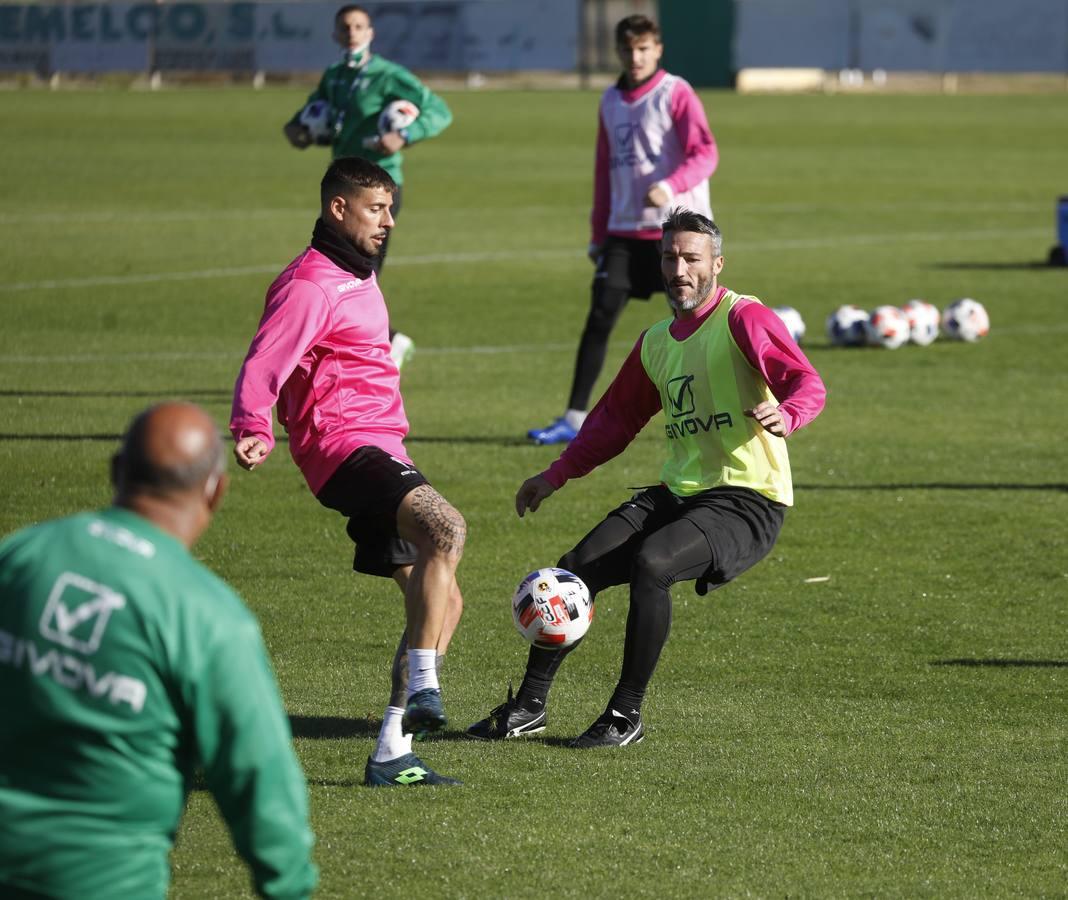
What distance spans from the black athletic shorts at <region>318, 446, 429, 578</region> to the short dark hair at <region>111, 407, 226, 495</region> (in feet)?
10.3

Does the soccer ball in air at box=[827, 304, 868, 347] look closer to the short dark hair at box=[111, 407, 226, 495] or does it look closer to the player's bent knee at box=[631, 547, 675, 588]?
the player's bent knee at box=[631, 547, 675, 588]

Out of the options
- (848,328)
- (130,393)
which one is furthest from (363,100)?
(848,328)

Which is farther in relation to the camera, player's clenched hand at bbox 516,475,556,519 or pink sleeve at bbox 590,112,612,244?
pink sleeve at bbox 590,112,612,244

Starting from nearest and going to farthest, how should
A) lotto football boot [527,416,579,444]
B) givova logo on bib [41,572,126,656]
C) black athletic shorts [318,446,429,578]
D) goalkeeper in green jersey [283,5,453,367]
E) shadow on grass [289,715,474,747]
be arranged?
1. givova logo on bib [41,572,126,656]
2. black athletic shorts [318,446,429,578]
3. shadow on grass [289,715,474,747]
4. lotto football boot [527,416,579,444]
5. goalkeeper in green jersey [283,5,453,367]

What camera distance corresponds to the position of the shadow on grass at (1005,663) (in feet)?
26.4

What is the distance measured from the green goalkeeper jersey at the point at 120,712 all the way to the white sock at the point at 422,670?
9.55 feet

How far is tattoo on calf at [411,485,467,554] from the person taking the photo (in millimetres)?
6496

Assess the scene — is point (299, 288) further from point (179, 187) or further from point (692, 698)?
point (179, 187)

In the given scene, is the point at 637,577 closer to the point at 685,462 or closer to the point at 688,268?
the point at 685,462

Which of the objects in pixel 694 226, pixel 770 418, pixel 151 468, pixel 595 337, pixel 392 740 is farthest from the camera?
pixel 595 337

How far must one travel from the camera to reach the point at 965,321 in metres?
17.7

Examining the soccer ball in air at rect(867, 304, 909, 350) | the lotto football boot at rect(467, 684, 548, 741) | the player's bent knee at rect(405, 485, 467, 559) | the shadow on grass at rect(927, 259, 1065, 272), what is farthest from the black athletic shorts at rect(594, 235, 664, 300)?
the shadow on grass at rect(927, 259, 1065, 272)

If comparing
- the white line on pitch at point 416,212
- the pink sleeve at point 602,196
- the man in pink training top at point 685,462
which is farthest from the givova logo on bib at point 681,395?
the white line on pitch at point 416,212

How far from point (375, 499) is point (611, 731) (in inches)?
47.4
